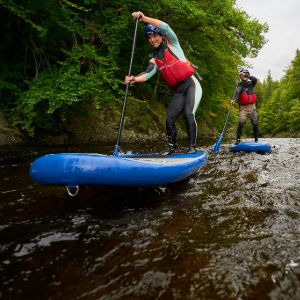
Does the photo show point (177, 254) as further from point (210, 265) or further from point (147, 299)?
point (147, 299)

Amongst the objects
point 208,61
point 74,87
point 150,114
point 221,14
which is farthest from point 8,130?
point 208,61

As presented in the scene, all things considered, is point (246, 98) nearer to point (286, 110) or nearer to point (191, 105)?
point (191, 105)

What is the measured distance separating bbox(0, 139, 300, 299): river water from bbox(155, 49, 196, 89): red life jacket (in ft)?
6.72

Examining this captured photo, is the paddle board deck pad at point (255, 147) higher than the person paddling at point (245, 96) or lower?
lower

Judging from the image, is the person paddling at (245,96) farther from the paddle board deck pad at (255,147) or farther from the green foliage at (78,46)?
the green foliage at (78,46)

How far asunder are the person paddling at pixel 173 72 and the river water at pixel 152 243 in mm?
1587

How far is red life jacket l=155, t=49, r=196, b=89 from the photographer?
4.88 metres

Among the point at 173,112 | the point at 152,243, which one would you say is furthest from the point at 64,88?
the point at 152,243

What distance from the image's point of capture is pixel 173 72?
5016 millimetres

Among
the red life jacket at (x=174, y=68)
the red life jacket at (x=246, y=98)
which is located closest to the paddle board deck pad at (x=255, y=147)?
the red life jacket at (x=246, y=98)

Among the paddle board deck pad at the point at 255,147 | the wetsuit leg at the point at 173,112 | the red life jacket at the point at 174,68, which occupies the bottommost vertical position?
the paddle board deck pad at the point at 255,147

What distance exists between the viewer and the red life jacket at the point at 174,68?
488cm

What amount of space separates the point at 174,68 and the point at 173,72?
0.07 metres

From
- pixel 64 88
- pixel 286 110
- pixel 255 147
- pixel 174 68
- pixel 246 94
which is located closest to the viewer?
pixel 174 68
